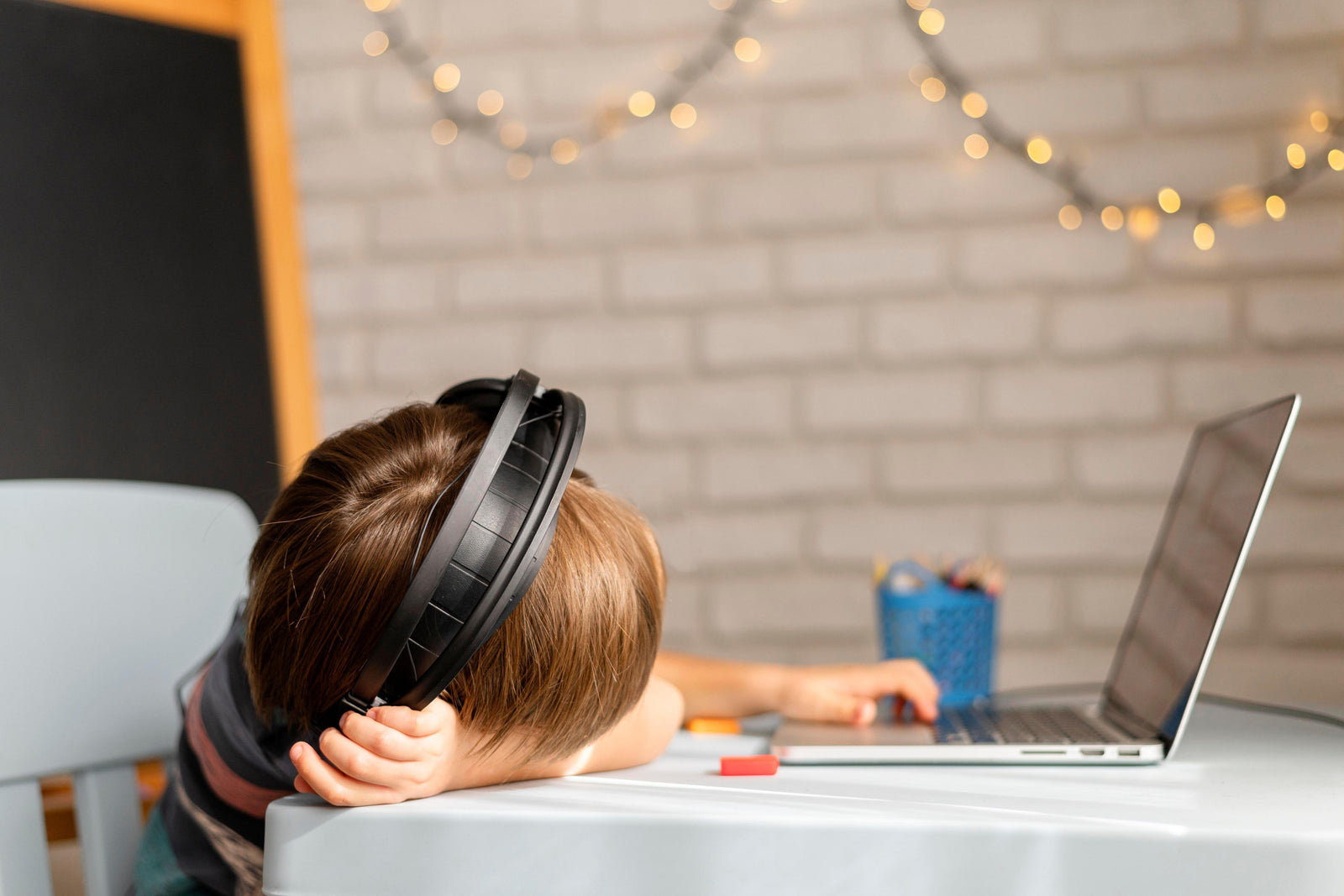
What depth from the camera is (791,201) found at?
1.27m

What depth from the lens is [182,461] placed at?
1276 millimetres

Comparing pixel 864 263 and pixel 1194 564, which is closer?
pixel 1194 564

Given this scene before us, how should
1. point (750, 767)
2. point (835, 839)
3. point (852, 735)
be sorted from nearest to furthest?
point (835, 839)
point (750, 767)
point (852, 735)

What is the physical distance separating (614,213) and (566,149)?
0.10 metres

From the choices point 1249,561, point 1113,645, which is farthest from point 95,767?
point 1249,561

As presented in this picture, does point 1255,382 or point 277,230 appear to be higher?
point 277,230

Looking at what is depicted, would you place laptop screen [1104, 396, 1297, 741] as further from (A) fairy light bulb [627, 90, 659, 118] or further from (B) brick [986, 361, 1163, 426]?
(A) fairy light bulb [627, 90, 659, 118]

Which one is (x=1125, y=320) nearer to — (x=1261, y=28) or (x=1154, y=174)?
(x=1154, y=174)

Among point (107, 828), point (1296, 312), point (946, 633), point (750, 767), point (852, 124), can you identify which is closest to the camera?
point (750, 767)

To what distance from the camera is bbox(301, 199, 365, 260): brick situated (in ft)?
4.56

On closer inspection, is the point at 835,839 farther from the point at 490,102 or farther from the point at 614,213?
the point at 490,102

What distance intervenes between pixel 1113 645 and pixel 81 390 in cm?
117

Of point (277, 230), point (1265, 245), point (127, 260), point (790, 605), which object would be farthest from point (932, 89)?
point (127, 260)

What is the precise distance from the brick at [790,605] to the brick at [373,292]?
0.52 m
